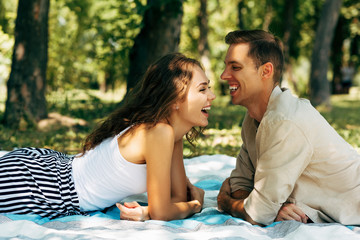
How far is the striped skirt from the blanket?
0.10 meters

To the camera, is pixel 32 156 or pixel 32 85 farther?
pixel 32 85

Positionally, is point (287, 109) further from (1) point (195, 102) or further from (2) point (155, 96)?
(2) point (155, 96)

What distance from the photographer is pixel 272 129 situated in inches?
119

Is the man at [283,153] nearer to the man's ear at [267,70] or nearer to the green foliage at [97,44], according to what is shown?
the man's ear at [267,70]

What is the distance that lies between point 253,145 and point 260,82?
605mm

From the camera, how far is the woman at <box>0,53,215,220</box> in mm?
3234

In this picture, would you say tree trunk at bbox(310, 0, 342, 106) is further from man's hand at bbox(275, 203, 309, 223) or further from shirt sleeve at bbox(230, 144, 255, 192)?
man's hand at bbox(275, 203, 309, 223)

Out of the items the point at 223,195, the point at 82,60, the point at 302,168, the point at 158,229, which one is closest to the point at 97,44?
the point at 82,60

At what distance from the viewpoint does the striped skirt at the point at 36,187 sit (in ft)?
10.8

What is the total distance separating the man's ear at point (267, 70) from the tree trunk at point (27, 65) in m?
6.44

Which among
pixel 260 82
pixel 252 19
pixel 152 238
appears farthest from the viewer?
pixel 252 19

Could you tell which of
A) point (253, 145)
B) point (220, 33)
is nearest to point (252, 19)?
point (220, 33)

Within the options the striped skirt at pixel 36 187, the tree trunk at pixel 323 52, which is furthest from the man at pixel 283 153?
the tree trunk at pixel 323 52

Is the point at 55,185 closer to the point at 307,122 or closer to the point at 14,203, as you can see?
the point at 14,203
